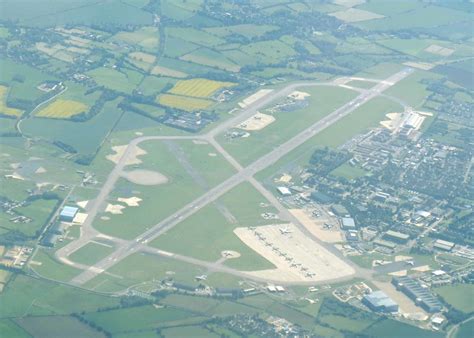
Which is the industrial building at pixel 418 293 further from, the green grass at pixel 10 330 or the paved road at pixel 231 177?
the green grass at pixel 10 330

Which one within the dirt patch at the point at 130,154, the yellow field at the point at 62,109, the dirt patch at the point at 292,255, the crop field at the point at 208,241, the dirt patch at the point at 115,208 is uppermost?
the yellow field at the point at 62,109

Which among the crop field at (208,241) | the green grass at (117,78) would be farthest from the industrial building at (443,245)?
the green grass at (117,78)

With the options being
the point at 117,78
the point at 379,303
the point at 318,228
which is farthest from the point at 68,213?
the point at 117,78

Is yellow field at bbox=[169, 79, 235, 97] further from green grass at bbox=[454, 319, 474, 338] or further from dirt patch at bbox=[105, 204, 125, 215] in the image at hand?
green grass at bbox=[454, 319, 474, 338]

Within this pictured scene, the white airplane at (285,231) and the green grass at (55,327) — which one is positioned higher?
the white airplane at (285,231)

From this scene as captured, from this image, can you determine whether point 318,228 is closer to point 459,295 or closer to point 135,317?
point 459,295

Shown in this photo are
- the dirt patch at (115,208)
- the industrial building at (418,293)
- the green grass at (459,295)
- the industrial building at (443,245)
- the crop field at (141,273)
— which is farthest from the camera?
the dirt patch at (115,208)
